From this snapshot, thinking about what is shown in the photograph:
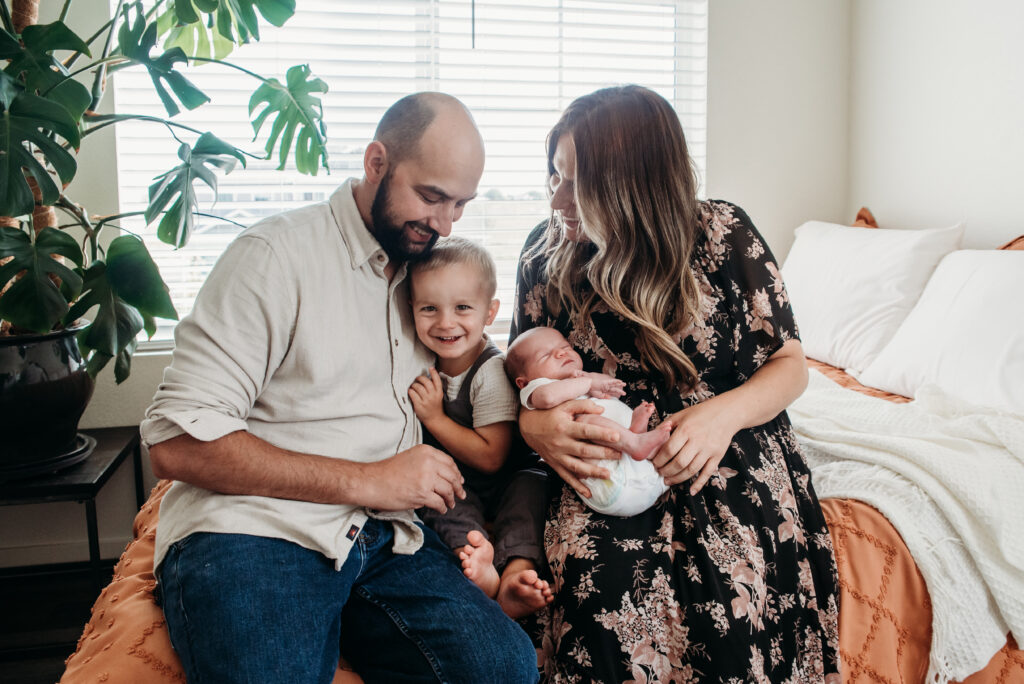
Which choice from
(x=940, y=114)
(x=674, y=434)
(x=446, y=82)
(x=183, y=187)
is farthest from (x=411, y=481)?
(x=940, y=114)

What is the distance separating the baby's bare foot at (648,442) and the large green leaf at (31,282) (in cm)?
133

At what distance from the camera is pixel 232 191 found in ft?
8.67

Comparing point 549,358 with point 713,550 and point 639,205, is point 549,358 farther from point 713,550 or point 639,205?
point 713,550

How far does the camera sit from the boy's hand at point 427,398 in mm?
1438

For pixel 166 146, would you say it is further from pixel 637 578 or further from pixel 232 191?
pixel 637 578

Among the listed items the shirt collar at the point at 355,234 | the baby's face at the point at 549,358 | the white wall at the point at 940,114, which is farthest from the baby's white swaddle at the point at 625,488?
the white wall at the point at 940,114

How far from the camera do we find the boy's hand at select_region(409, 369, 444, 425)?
1.44 meters

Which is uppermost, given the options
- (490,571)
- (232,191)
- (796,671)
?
(232,191)

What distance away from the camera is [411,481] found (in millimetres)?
1277

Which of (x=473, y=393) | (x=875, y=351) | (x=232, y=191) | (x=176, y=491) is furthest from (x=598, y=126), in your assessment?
(x=232, y=191)

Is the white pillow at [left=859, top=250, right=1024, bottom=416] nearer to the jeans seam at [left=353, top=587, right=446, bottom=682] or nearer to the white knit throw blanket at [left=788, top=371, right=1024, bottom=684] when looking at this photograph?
the white knit throw blanket at [left=788, top=371, right=1024, bottom=684]

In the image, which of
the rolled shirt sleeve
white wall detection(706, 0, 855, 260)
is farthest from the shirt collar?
white wall detection(706, 0, 855, 260)

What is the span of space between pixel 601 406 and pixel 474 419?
286 millimetres

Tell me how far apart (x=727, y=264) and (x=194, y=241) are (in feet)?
6.42
